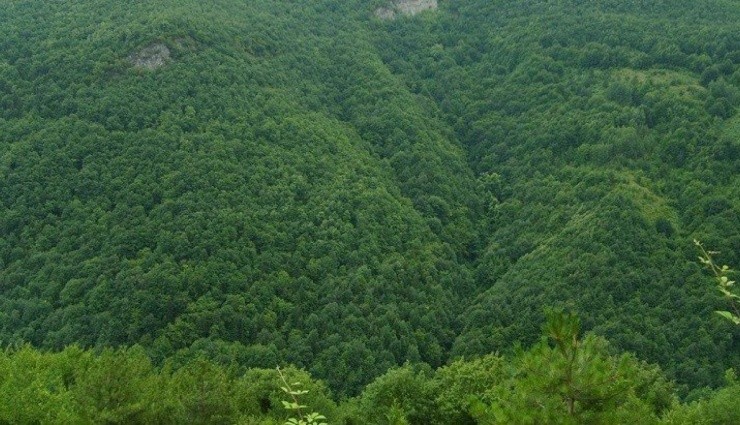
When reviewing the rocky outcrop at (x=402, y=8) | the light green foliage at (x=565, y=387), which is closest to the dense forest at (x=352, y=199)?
the rocky outcrop at (x=402, y=8)

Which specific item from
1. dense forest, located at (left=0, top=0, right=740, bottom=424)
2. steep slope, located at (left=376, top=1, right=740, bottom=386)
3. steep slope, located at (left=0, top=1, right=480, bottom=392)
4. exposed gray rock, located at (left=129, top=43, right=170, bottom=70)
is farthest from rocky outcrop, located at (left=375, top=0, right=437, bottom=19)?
exposed gray rock, located at (left=129, top=43, right=170, bottom=70)

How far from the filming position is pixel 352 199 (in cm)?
11931

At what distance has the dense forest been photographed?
92.7m

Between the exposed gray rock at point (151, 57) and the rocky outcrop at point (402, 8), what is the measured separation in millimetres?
75691

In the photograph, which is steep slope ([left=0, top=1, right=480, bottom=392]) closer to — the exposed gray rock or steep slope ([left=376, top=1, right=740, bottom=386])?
the exposed gray rock

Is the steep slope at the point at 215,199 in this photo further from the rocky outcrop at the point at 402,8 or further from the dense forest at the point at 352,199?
the rocky outcrop at the point at 402,8

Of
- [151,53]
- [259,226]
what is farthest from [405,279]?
[151,53]

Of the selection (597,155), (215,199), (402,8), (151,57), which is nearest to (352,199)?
(215,199)

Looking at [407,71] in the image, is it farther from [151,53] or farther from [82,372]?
[82,372]

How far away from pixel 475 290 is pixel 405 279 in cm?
1609

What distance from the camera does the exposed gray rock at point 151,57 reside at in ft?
433

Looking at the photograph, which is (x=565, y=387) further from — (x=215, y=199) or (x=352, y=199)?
(x=352, y=199)

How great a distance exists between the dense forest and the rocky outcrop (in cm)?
2831

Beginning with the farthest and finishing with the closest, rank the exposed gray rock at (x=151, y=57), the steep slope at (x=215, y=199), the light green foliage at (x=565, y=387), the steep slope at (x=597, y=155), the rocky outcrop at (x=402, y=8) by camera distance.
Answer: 1. the rocky outcrop at (x=402, y=8)
2. the exposed gray rock at (x=151, y=57)
3. the steep slope at (x=597, y=155)
4. the steep slope at (x=215, y=199)
5. the light green foliage at (x=565, y=387)
